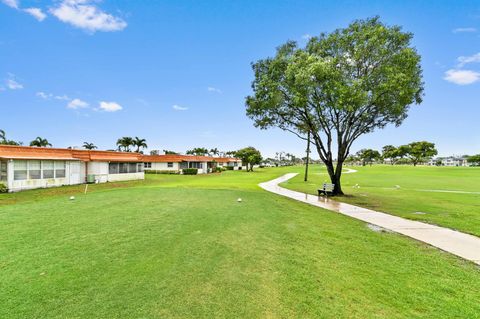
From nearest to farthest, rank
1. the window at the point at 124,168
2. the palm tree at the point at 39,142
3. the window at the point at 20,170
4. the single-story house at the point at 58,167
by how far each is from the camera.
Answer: the single-story house at the point at 58,167
the window at the point at 20,170
the window at the point at 124,168
the palm tree at the point at 39,142

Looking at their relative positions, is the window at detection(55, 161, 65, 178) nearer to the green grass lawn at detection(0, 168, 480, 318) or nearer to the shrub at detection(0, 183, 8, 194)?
the shrub at detection(0, 183, 8, 194)

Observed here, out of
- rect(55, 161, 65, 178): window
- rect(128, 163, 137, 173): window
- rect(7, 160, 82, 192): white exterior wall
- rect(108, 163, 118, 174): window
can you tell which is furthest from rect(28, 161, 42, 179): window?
rect(128, 163, 137, 173): window

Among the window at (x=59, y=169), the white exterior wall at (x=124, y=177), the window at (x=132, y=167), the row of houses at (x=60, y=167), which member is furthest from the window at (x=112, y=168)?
the window at (x=59, y=169)

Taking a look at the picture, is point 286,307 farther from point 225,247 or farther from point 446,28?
point 446,28

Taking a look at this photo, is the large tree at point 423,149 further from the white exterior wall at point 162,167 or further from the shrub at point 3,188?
the shrub at point 3,188

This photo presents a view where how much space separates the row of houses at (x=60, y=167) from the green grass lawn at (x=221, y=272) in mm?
16672

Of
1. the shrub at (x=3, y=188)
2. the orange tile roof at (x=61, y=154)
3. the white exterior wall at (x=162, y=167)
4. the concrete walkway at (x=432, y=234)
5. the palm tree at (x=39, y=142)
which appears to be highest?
the palm tree at (x=39, y=142)

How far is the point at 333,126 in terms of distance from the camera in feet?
65.8

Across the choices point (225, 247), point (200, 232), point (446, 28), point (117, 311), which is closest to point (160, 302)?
point (117, 311)

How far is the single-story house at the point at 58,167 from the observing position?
2164 cm

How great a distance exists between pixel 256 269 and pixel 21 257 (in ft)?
16.9

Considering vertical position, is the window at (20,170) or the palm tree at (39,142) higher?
the palm tree at (39,142)

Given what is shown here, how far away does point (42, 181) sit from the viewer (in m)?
24.1

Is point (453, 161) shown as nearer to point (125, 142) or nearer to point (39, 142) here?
point (125, 142)
